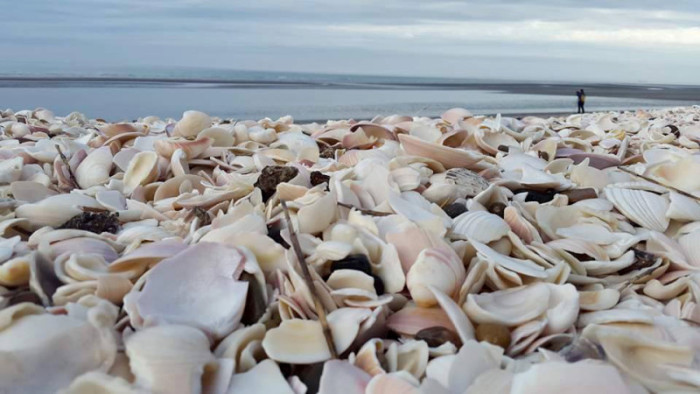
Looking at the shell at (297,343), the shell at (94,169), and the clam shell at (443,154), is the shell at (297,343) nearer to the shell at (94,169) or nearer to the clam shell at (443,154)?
the clam shell at (443,154)

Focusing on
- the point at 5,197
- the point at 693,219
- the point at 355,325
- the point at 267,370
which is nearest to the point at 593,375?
the point at 355,325

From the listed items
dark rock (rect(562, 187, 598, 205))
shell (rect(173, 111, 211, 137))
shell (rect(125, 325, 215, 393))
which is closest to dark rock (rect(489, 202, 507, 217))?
dark rock (rect(562, 187, 598, 205))

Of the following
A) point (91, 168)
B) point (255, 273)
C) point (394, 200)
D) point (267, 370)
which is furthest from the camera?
point (91, 168)

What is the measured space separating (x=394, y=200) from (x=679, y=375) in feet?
2.29

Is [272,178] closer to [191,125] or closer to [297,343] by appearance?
[297,343]

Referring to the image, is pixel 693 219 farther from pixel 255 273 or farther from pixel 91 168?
pixel 91 168

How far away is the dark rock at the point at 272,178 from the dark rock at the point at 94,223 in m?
0.37

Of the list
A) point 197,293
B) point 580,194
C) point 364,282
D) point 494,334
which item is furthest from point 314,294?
point 580,194

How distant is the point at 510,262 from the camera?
1293mm

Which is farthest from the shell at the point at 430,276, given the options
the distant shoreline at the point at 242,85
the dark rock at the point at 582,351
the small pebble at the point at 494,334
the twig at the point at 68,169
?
the distant shoreline at the point at 242,85

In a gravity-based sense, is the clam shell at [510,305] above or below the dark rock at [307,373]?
above

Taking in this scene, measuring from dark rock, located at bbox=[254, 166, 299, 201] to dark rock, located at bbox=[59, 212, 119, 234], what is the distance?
370 millimetres

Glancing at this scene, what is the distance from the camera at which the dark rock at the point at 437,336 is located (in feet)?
3.60

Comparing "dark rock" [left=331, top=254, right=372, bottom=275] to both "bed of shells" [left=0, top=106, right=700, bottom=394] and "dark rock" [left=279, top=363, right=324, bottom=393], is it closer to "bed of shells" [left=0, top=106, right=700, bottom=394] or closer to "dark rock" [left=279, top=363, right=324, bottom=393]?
"bed of shells" [left=0, top=106, right=700, bottom=394]
